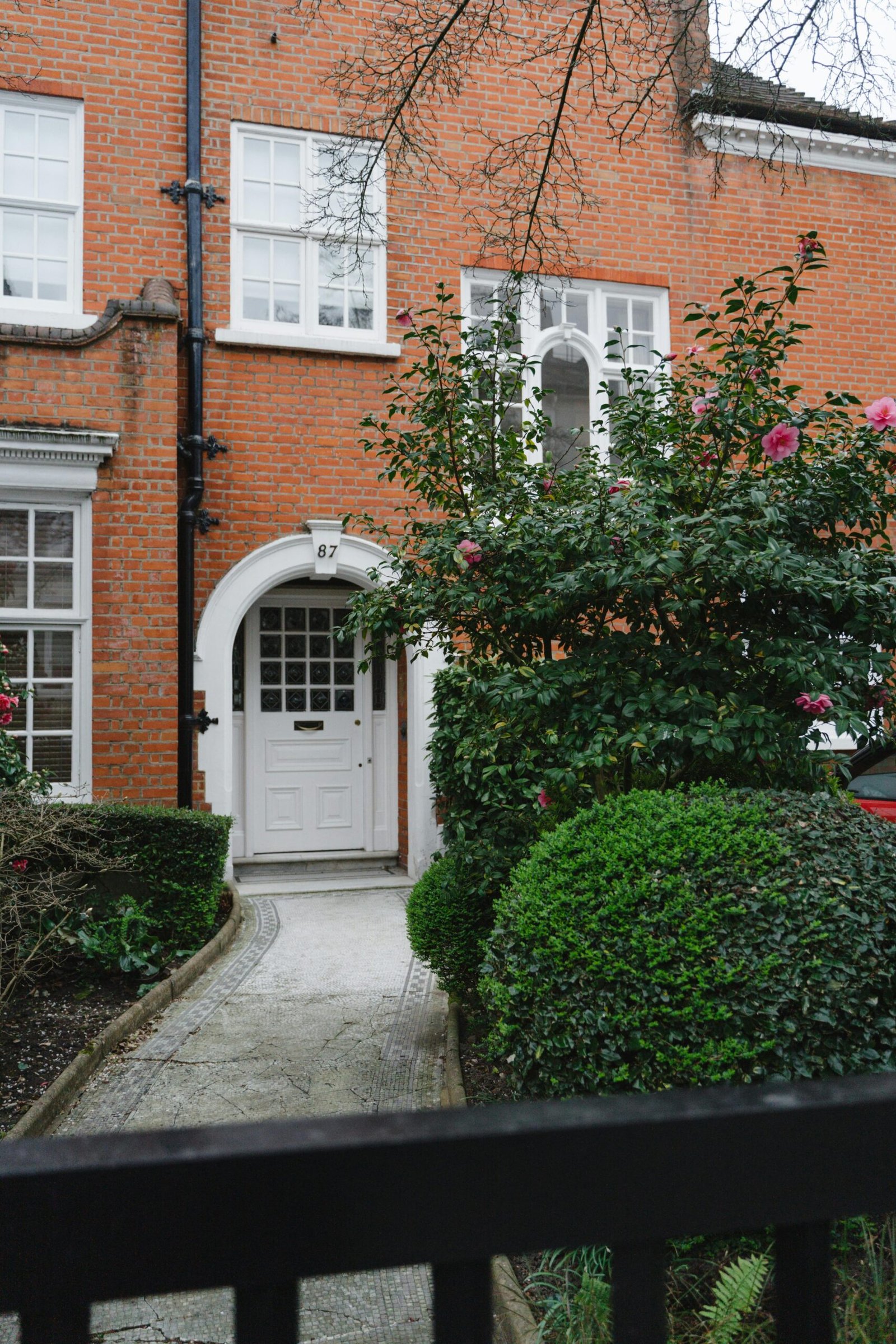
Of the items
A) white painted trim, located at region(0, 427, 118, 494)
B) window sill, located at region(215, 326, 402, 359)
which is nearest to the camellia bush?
white painted trim, located at region(0, 427, 118, 494)

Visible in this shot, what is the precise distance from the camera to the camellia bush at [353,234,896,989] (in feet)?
12.1

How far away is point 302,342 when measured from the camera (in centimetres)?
827

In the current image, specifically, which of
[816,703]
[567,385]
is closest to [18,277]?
[567,385]

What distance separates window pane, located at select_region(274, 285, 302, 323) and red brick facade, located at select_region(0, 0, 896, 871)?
1.23 ft

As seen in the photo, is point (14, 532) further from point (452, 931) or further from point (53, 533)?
point (452, 931)

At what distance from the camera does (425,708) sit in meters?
8.52

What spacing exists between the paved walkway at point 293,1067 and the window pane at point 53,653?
248 cm

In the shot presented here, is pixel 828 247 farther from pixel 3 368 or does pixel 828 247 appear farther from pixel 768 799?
pixel 768 799

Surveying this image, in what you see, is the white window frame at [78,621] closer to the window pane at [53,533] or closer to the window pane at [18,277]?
the window pane at [53,533]

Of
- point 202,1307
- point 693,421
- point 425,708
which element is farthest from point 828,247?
point 202,1307

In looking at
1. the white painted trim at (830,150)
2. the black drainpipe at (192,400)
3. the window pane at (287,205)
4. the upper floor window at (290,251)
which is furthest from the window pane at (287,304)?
the white painted trim at (830,150)

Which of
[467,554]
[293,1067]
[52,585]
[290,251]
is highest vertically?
[290,251]

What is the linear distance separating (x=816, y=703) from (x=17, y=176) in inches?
298

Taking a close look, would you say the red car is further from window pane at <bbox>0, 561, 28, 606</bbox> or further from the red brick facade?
window pane at <bbox>0, 561, 28, 606</bbox>
